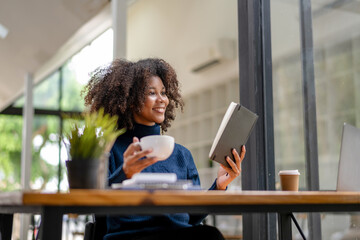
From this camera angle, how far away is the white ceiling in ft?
17.7

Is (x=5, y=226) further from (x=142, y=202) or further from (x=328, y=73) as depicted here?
(x=328, y=73)

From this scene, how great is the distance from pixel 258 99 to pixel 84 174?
158 cm

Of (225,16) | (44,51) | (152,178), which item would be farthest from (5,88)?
(152,178)

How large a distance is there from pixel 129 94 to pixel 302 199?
1.02 meters

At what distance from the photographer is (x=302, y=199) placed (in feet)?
3.81

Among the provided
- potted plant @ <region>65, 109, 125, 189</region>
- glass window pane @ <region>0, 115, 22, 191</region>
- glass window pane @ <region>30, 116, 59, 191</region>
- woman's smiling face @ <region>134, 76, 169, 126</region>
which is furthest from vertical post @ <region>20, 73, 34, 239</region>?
potted plant @ <region>65, 109, 125, 189</region>

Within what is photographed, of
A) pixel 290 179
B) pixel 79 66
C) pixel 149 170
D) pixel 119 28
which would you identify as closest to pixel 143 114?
pixel 149 170

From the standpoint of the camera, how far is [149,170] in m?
1.83

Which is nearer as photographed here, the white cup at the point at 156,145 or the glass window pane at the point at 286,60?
the white cup at the point at 156,145

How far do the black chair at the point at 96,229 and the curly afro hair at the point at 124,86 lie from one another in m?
0.39

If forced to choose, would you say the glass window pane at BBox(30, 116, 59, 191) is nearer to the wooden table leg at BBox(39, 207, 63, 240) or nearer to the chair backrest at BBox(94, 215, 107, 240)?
the chair backrest at BBox(94, 215, 107, 240)

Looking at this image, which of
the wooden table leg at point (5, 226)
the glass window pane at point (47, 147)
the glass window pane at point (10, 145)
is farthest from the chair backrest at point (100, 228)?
the glass window pane at point (10, 145)

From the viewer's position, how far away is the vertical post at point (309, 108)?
251 centimetres

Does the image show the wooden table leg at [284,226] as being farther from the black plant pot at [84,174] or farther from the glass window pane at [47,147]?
the glass window pane at [47,147]
